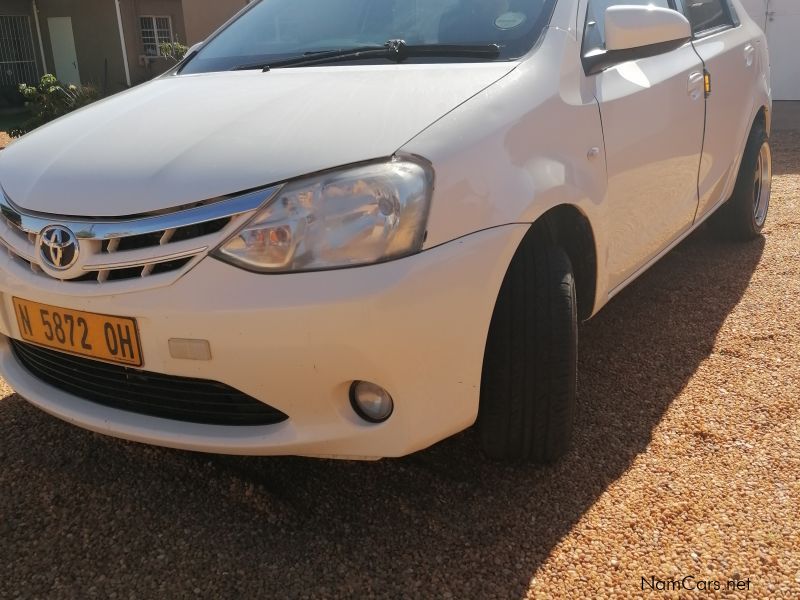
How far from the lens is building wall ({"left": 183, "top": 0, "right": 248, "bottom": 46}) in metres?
15.5

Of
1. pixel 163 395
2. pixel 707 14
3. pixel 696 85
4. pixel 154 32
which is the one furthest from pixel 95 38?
pixel 163 395

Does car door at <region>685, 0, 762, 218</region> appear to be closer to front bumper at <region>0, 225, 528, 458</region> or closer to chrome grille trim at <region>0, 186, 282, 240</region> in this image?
front bumper at <region>0, 225, 528, 458</region>

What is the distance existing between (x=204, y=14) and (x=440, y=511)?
15.5 m

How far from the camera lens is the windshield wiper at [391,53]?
7.35 feet

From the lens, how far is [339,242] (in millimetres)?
1680

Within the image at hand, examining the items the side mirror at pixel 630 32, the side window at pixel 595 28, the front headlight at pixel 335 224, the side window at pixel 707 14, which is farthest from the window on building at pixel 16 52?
the front headlight at pixel 335 224

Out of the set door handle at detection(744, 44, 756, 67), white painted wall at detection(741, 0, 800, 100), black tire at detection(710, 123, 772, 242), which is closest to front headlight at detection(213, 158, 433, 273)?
door handle at detection(744, 44, 756, 67)

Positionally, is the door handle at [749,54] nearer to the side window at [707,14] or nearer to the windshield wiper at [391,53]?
the side window at [707,14]

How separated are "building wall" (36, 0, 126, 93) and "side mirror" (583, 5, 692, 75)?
14295 mm

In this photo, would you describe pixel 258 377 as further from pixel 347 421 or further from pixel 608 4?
pixel 608 4

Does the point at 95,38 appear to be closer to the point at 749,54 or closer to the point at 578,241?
the point at 749,54

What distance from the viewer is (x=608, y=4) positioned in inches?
108

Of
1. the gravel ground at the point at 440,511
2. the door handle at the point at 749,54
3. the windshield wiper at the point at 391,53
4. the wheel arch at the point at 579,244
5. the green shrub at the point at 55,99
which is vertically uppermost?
the windshield wiper at the point at 391,53

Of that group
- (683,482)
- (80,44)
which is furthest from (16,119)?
(683,482)
